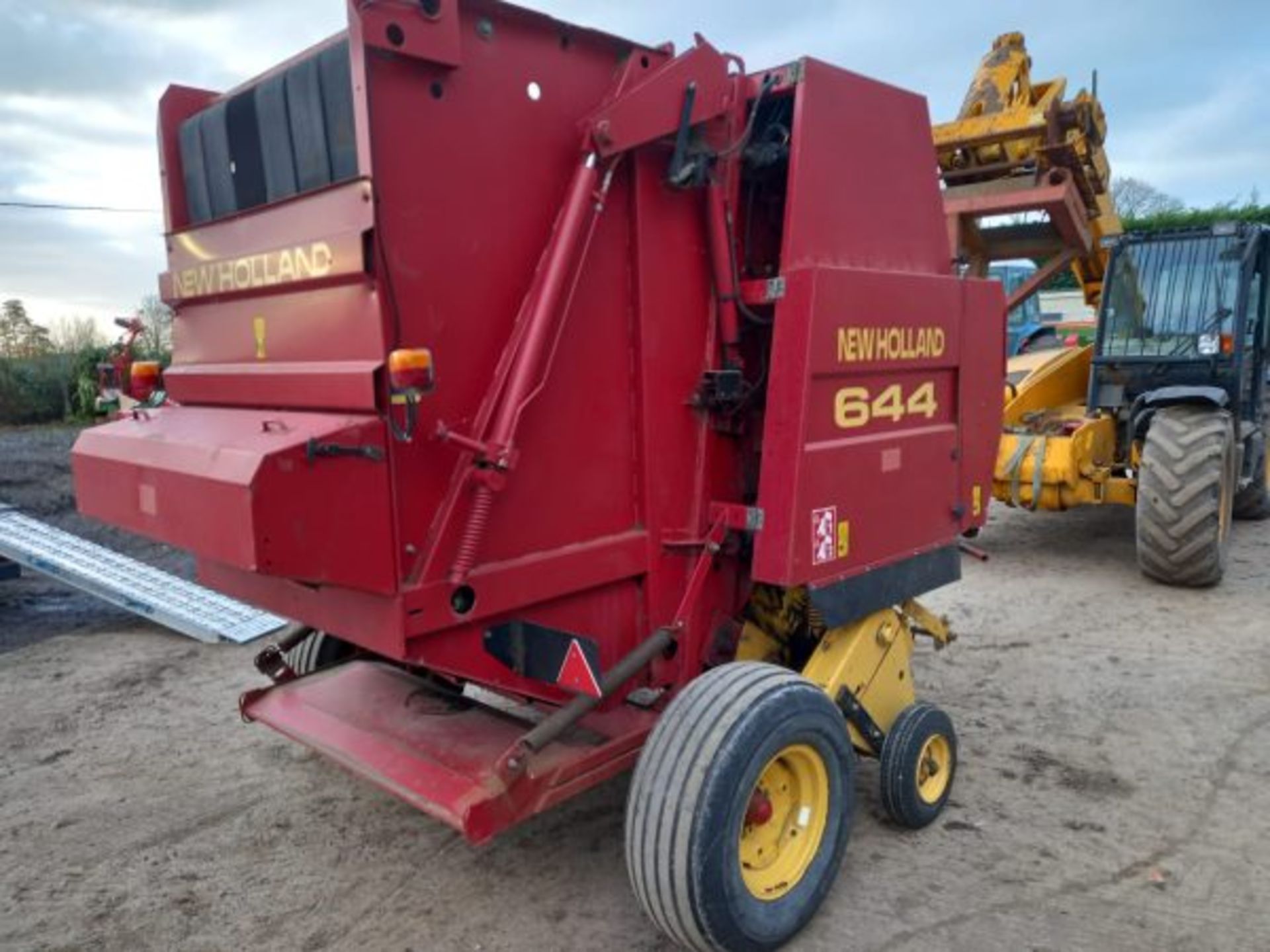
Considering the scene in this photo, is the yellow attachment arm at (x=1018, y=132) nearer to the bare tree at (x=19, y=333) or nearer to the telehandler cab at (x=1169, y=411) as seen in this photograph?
the telehandler cab at (x=1169, y=411)

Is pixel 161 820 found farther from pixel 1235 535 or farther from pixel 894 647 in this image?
pixel 1235 535

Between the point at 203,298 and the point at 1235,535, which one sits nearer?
the point at 203,298

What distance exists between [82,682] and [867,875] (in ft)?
13.1

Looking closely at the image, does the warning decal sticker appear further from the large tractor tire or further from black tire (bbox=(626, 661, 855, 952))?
the large tractor tire

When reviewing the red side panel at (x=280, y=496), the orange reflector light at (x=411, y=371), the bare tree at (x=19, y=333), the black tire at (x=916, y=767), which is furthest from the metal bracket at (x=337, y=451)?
the bare tree at (x=19, y=333)

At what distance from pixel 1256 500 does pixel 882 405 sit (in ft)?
21.8

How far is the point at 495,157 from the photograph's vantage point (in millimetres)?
2387

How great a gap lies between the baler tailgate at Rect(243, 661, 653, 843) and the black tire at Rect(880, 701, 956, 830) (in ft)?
2.79

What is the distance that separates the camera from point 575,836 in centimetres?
325

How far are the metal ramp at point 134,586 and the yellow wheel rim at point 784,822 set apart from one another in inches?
131

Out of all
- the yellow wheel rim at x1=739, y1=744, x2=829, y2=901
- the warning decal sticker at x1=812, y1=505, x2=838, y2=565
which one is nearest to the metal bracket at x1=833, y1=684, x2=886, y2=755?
the yellow wheel rim at x1=739, y1=744, x2=829, y2=901

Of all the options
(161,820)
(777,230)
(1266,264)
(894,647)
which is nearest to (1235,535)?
(1266,264)

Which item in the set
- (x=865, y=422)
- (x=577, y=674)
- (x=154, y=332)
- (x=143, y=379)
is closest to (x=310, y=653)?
(x=143, y=379)

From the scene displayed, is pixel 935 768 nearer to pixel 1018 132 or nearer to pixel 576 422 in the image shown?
pixel 576 422
